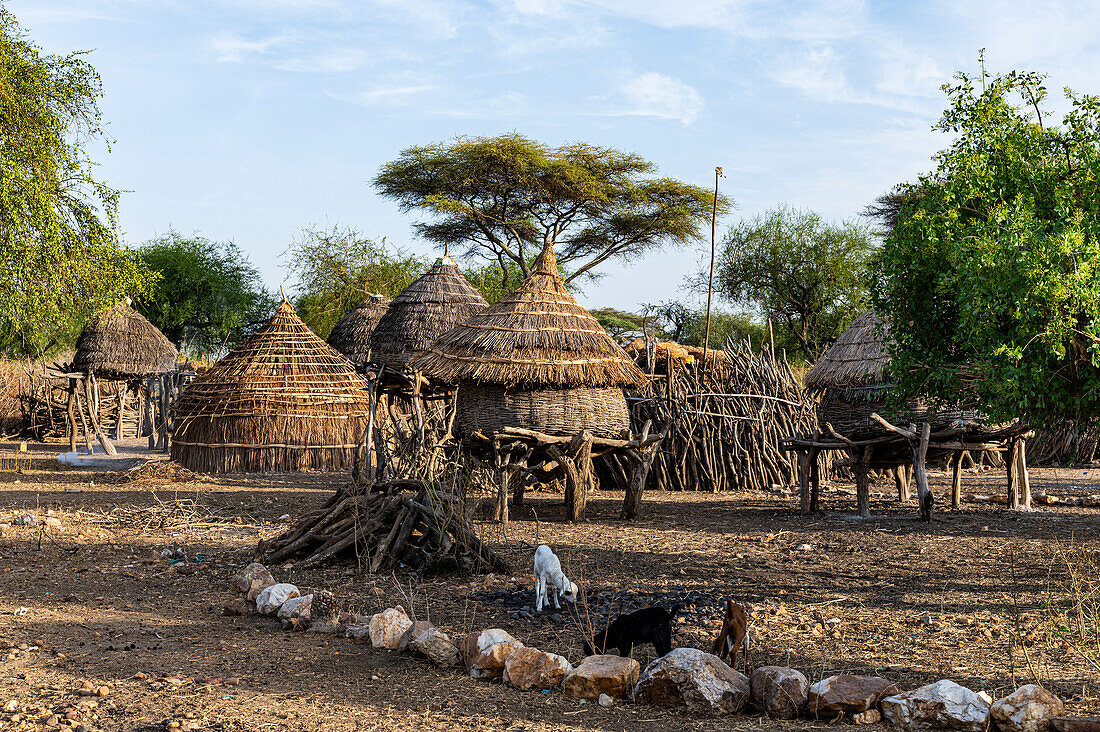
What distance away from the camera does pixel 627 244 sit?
104ft

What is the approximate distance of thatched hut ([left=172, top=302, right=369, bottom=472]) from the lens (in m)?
16.6

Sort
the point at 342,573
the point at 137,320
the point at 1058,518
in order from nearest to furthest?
the point at 342,573 → the point at 1058,518 → the point at 137,320

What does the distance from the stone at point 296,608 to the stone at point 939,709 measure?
3600mm

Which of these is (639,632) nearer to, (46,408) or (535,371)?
(535,371)

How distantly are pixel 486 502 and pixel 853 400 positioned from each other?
227 inches

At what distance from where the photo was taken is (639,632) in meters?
5.16

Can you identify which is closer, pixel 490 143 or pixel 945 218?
pixel 945 218

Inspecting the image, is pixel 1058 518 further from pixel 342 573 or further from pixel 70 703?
pixel 70 703

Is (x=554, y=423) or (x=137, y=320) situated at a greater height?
(x=137, y=320)

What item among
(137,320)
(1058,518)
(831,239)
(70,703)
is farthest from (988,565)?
(831,239)

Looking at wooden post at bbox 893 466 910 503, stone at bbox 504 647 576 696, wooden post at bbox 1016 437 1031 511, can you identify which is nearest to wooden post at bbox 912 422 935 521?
wooden post at bbox 1016 437 1031 511

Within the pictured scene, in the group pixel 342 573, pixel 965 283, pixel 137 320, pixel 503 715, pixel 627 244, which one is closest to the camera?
pixel 503 715

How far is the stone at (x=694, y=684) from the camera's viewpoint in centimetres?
458

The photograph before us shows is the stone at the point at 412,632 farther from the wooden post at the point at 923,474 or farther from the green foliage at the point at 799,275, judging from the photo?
the green foliage at the point at 799,275
